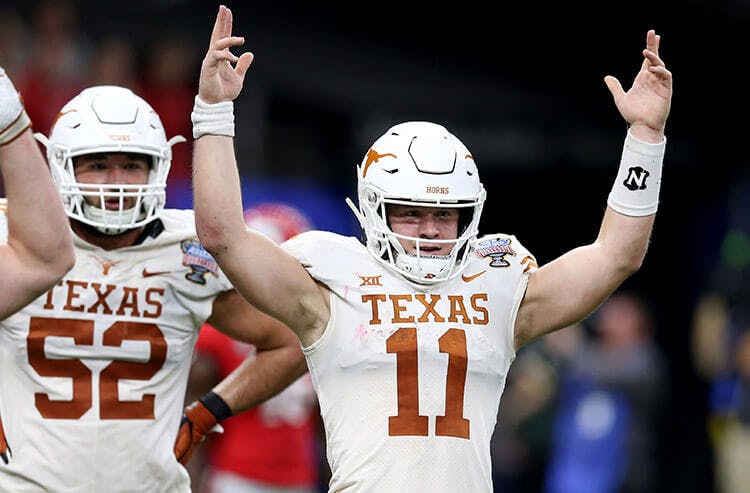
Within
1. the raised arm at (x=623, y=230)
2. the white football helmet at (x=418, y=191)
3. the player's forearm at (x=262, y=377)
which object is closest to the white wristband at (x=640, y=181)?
the raised arm at (x=623, y=230)

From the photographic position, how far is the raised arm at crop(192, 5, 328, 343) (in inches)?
167

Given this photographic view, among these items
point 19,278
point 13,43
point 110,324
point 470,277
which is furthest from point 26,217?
point 13,43

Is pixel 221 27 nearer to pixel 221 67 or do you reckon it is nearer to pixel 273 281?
pixel 221 67

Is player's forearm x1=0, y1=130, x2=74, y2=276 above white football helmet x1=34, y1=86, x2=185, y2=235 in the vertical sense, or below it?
above

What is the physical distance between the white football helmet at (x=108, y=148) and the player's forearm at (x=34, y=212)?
0.82 m

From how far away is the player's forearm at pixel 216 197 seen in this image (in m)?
4.24

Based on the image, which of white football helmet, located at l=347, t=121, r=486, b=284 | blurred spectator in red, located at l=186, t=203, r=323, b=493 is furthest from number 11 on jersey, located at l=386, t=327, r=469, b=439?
blurred spectator in red, located at l=186, t=203, r=323, b=493

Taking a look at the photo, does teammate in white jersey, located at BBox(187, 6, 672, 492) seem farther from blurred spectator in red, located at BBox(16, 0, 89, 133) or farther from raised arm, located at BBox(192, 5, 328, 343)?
blurred spectator in red, located at BBox(16, 0, 89, 133)

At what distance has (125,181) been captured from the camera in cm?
500

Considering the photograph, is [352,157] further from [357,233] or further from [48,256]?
[48,256]

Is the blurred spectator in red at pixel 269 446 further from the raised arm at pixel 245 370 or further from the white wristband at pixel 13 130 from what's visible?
the white wristband at pixel 13 130

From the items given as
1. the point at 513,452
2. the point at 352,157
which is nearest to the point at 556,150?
the point at 352,157

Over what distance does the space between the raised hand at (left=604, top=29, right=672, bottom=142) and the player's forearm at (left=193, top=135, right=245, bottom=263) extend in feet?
3.96

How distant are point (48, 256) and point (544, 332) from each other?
1531mm
